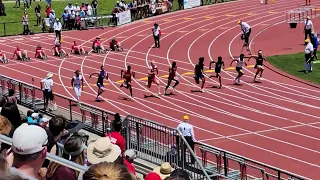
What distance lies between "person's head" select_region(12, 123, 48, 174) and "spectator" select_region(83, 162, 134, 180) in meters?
0.53

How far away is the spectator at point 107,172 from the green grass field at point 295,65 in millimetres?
25845

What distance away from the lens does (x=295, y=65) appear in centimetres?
3378

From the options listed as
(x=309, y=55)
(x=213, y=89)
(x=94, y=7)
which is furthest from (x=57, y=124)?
(x=94, y=7)

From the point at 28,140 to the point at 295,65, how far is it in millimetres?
29564

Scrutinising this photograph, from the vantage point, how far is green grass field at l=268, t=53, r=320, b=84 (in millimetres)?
30952

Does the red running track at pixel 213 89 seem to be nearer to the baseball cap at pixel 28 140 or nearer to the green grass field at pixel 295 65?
the green grass field at pixel 295 65

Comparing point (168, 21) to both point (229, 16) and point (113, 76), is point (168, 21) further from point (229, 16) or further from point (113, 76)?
point (113, 76)

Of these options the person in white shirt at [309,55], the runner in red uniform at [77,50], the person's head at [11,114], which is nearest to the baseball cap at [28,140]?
the person's head at [11,114]

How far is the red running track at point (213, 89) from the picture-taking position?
21.8 metres

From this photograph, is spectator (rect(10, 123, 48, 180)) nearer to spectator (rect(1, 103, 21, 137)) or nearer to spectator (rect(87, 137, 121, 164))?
spectator (rect(87, 137, 121, 164))

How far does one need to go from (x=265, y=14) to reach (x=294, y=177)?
38557mm

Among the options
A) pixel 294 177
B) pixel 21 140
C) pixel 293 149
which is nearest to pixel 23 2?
pixel 293 149

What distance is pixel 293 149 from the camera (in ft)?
68.4

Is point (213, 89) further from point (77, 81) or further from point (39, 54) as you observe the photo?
point (39, 54)
